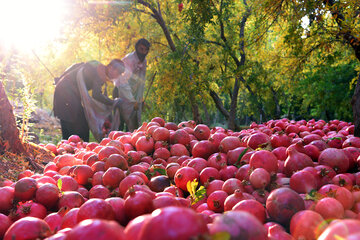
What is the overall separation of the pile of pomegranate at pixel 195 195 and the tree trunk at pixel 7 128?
769 mm

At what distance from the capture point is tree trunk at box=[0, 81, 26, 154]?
3.32 metres

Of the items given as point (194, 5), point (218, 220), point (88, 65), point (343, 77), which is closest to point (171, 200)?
point (218, 220)

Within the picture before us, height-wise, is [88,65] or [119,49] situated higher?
[119,49]

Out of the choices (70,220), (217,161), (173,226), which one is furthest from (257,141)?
(173,226)

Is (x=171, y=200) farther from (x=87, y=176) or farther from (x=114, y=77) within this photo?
(x=114, y=77)

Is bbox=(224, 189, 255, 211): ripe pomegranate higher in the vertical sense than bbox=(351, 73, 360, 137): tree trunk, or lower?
lower

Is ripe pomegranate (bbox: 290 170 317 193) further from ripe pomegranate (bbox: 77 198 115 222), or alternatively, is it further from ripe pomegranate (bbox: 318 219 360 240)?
ripe pomegranate (bbox: 77 198 115 222)

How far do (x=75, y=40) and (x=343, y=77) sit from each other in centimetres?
1476

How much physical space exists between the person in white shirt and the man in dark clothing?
725 millimetres

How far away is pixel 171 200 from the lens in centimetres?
151

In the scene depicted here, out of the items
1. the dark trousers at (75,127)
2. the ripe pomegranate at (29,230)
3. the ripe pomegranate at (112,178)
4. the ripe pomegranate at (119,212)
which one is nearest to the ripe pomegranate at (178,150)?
the ripe pomegranate at (112,178)

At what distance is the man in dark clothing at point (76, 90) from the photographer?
7836 millimetres

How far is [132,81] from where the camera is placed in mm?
9383

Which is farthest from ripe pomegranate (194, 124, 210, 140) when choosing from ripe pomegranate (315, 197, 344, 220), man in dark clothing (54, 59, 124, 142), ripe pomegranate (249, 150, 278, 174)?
man in dark clothing (54, 59, 124, 142)
